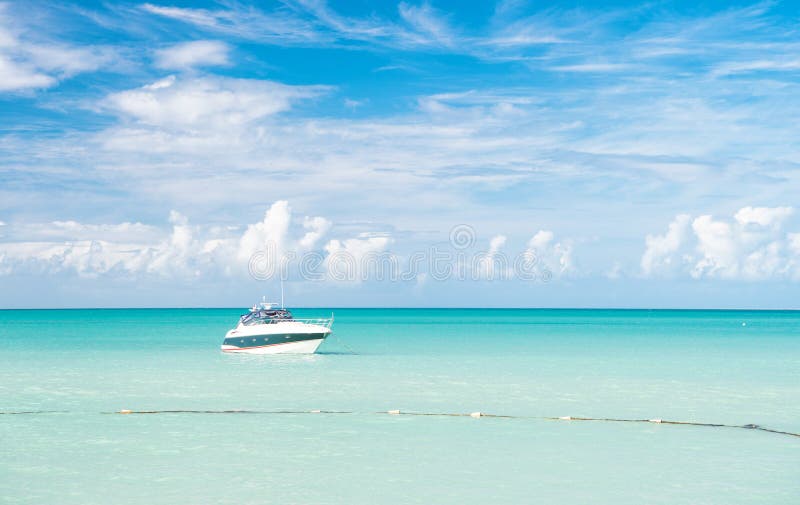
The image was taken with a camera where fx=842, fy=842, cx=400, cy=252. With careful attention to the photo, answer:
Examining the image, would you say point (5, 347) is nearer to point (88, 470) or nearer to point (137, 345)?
point (137, 345)

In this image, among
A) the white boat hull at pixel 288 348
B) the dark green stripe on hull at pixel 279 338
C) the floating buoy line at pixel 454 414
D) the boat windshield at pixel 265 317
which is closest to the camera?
the floating buoy line at pixel 454 414

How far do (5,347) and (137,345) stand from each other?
10.4m

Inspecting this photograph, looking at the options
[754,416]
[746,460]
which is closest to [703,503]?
[746,460]

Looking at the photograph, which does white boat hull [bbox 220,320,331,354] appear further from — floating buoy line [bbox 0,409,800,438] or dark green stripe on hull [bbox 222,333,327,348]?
floating buoy line [bbox 0,409,800,438]

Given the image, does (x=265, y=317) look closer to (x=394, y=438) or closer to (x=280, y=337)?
(x=280, y=337)

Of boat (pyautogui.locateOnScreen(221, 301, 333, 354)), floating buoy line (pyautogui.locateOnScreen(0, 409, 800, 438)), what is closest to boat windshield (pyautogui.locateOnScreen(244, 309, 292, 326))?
boat (pyautogui.locateOnScreen(221, 301, 333, 354))

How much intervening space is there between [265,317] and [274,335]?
2099 mm

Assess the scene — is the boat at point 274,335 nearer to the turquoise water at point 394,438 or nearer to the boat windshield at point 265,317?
the boat windshield at point 265,317

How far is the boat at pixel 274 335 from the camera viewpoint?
50.6 m

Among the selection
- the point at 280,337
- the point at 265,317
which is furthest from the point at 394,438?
the point at 265,317

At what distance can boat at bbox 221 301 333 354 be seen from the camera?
5062 cm

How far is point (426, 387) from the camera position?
36094mm

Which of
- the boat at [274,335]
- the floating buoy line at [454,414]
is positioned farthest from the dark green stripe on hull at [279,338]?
the floating buoy line at [454,414]

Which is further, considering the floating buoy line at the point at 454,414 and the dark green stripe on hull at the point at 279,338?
the dark green stripe on hull at the point at 279,338
